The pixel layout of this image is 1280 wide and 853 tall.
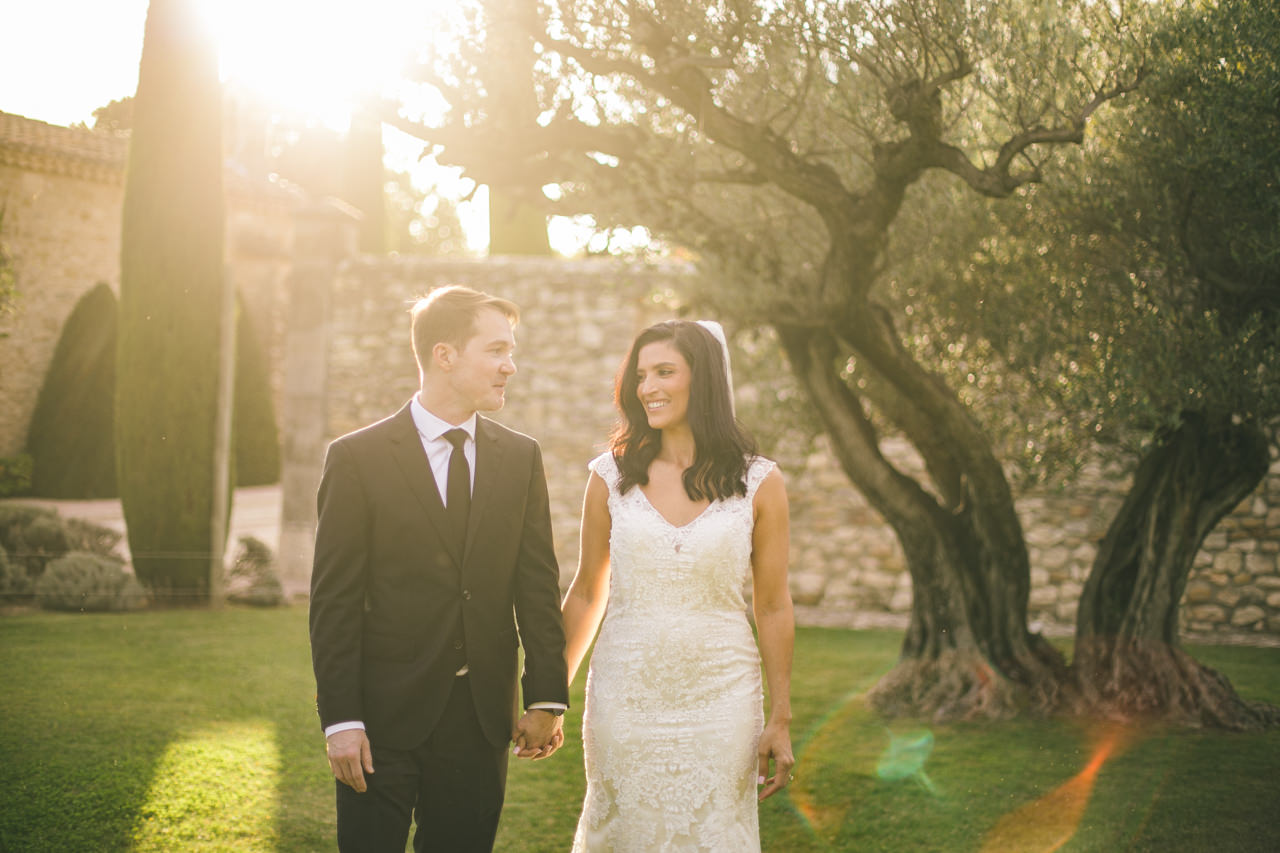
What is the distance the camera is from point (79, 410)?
9820 millimetres

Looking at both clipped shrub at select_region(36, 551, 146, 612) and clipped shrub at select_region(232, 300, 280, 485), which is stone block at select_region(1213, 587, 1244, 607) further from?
clipped shrub at select_region(232, 300, 280, 485)

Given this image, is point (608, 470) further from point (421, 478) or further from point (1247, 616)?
point (1247, 616)

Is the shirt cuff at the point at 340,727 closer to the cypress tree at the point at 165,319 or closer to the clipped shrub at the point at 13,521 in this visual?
the clipped shrub at the point at 13,521

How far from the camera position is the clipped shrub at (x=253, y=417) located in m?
18.9

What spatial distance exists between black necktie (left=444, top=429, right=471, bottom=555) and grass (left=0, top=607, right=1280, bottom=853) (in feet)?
7.69

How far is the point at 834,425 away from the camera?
712 cm

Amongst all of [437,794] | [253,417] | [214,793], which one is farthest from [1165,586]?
[253,417]

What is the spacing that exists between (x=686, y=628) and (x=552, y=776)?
305 centimetres

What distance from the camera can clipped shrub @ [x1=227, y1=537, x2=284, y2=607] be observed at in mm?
10047

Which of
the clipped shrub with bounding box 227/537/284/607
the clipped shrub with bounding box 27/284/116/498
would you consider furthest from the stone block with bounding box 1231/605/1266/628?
the clipped shrub with bounding box 27/284/116/498

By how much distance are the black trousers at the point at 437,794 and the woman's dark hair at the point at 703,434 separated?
0.85m

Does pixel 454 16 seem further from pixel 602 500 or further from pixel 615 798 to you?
pixel 615 798

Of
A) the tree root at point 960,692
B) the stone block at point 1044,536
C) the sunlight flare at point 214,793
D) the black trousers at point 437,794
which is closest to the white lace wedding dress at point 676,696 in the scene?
the black trousers at point 437,794

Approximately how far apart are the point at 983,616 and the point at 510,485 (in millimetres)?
4771
